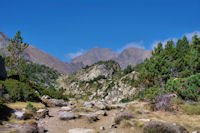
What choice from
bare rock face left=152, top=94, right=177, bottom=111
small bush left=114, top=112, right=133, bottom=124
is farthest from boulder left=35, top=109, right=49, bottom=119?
bare rock face left=152, top=94, right=177, bottom=111

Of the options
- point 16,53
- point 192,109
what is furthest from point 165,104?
point 16,53

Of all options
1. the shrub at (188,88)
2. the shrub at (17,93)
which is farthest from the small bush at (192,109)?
the shrub at (17,93)

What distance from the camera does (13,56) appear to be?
31.1m

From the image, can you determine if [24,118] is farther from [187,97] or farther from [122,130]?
[187,97]

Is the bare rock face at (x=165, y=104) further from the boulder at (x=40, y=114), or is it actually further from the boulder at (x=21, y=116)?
the boulder at (x=21, y=116)

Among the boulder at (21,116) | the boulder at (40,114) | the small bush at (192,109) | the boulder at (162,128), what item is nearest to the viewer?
the boulder at (162,128)

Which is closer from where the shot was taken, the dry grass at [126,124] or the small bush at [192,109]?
the dry grass at [126,124]

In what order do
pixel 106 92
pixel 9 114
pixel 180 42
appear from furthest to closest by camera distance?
pixel 106 92, pixel 180 42, pixel 9 114

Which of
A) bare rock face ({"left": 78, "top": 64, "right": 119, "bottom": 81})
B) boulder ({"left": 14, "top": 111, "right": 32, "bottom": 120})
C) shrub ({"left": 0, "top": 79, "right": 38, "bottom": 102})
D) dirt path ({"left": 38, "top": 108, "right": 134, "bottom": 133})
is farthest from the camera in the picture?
bare rock face ({"left": 78, "top": 64, "right": 119, "bottom": 81})

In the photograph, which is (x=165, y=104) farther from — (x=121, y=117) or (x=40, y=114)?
(x=40, y=114)

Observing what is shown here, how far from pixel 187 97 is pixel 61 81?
295ft

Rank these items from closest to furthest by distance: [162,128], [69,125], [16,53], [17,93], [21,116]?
[162,128] < [69,125] < [21,116] < [17,93] < [16,53]

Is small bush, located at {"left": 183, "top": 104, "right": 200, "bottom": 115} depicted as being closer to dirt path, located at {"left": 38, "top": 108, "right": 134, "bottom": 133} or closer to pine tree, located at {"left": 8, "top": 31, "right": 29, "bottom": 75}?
dirt path, located at {"left": 38, "top": 108, "right": 134, "bottom": 133}

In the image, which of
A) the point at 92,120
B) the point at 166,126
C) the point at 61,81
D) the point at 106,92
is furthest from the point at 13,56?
the point at 61,81
